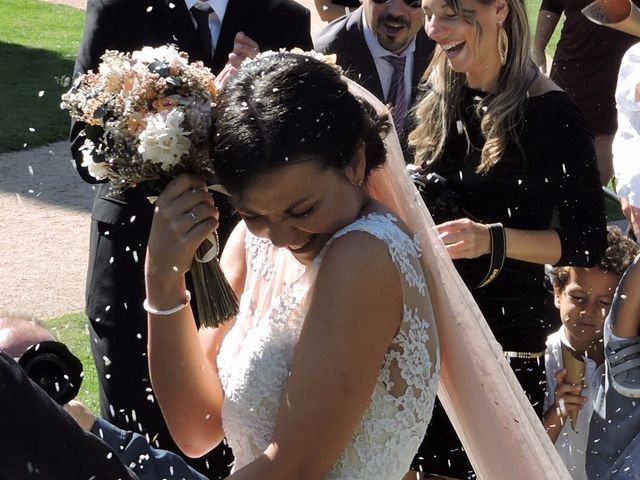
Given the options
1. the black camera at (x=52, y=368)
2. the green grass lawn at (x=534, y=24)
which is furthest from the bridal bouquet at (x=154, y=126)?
the green grass lawn at (x=534, y=24)

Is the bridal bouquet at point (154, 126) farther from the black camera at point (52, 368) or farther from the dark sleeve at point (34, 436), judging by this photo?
the dark sleeve at point (34, 436)

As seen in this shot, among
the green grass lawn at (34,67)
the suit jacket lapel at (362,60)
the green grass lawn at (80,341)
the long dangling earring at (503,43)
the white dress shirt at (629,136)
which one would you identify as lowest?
the green grass lawn at (34,67)

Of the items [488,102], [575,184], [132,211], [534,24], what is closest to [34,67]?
[534,24]

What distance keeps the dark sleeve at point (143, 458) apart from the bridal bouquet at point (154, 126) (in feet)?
3.04

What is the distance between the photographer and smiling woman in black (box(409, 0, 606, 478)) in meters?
3.77

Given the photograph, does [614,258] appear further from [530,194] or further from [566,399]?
[530,194]

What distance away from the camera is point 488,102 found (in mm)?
3879

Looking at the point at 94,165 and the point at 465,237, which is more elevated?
the point at 94,165

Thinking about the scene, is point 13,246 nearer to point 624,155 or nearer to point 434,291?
point 624,155

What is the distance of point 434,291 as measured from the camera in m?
2.69

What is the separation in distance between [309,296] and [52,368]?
1.92 feet

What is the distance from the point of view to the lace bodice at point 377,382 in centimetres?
250

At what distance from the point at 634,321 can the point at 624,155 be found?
0.66 m

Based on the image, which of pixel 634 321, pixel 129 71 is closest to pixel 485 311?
pixel 634 321
